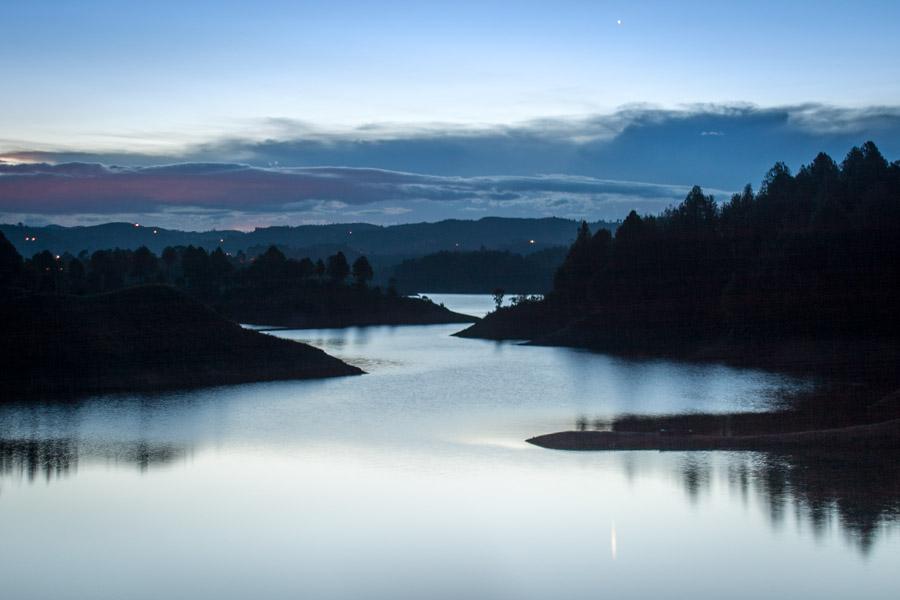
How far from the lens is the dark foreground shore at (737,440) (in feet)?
131

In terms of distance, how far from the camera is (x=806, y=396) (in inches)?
2408

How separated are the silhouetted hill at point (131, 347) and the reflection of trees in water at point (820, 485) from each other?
40.4 metres

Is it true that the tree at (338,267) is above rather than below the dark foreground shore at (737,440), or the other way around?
above

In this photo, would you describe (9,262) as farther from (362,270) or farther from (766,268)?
(766,268)

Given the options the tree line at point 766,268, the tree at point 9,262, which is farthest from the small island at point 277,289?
the tree line at point 766,268

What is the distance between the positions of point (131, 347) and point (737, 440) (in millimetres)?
43285

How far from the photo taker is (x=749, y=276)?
100 metres

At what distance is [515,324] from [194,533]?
99179mm

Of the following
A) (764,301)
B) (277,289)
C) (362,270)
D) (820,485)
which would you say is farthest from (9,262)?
(820,485)

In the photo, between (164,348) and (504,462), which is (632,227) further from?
(504,462)

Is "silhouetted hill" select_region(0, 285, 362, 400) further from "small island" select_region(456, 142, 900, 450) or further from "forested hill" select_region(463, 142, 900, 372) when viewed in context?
"forested hill" select_region(463, 142, 900, 372)

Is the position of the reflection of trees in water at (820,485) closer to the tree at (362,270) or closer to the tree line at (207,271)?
the tree line at (207,271)

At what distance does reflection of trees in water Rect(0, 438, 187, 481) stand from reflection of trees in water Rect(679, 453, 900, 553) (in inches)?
861

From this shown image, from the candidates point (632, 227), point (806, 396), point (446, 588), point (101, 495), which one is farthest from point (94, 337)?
point (632, 227)
